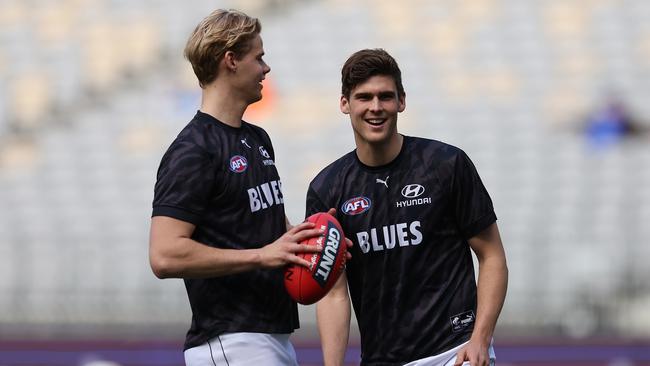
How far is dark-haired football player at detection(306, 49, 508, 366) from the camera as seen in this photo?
4523mm

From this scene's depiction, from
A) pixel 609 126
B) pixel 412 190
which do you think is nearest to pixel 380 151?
pixel 412 190

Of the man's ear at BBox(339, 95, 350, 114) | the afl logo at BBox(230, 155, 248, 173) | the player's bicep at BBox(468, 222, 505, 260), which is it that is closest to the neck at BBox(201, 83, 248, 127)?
the afl logo at BBox(230, 155, 248, 173)

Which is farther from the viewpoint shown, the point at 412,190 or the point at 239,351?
the point at 412,190

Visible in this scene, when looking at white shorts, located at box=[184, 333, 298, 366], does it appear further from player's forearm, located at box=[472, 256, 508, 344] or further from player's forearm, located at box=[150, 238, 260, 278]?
player's forearm, located at box=[472, 256, 508, 344]

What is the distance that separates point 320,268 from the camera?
4.27 meters

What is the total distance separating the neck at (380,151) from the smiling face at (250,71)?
506mm

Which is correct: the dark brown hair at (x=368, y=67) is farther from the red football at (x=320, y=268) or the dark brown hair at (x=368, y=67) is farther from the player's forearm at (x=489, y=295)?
the player's forearm at (x=489, y=295)

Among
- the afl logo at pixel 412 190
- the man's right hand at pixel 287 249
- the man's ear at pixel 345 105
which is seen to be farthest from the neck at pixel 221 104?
the afl logo at pixel 412 190

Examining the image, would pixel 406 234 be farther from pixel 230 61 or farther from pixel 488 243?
pixel 230 61

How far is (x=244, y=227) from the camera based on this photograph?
4340 mm

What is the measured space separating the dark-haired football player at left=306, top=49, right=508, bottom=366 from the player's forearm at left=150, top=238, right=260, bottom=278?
65cm

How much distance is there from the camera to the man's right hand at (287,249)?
163 inches

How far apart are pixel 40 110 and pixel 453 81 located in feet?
17.4

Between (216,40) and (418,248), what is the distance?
1136 millimetres
